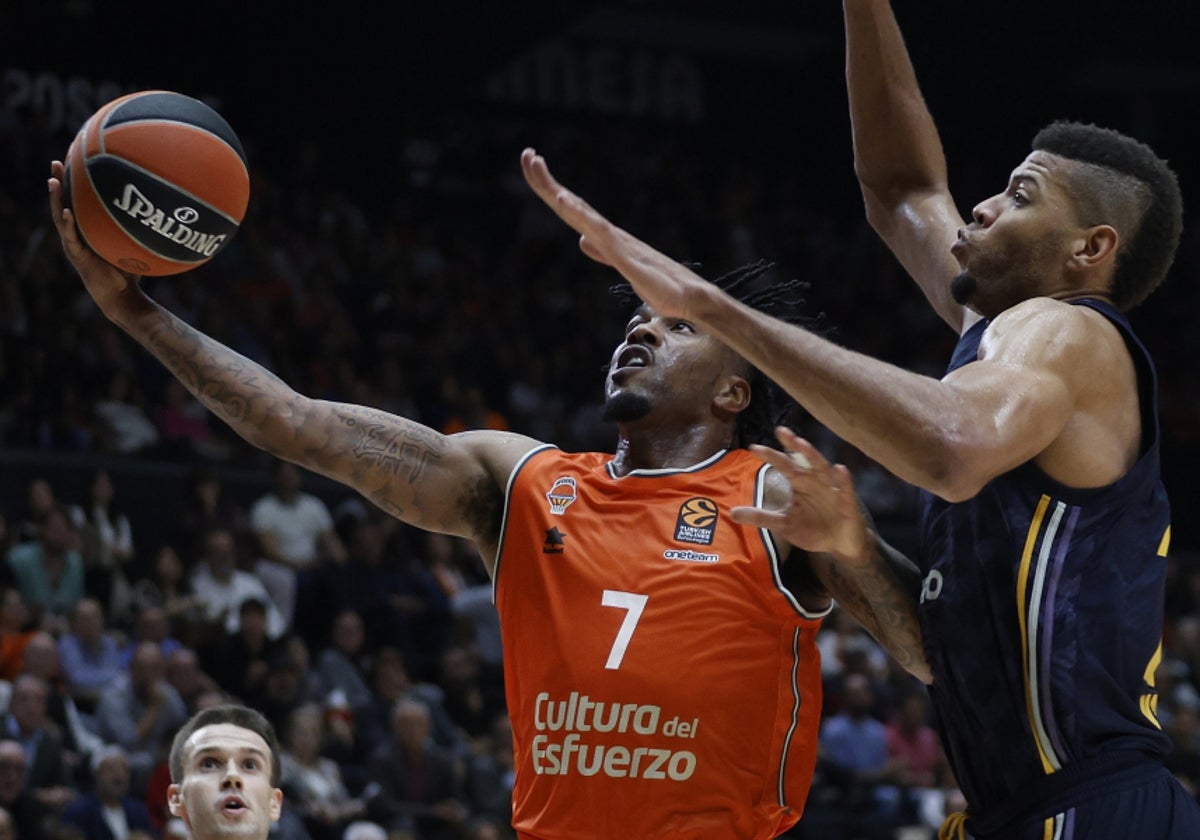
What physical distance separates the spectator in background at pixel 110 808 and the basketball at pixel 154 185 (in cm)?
543

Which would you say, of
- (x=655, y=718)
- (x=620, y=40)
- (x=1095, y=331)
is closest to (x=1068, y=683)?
(x=1095, y=331)

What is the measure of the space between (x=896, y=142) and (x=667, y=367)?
0.84 meters

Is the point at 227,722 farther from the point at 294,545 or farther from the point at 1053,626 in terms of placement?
the point at 294,545

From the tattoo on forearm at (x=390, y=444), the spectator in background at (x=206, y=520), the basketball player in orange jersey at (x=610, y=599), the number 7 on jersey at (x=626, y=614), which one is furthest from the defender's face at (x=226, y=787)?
the spectator in background at (x=206, y=520)

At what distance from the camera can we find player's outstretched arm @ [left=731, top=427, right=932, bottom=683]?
2.93m

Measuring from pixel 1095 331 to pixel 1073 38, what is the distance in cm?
1641

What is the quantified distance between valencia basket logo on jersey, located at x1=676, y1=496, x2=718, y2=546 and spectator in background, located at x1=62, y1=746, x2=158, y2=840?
5.47 metres

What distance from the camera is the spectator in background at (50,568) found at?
10.1 metres

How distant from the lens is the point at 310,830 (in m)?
9.32

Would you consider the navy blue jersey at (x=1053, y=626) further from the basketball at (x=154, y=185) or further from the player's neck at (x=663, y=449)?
the basketball at (x=154, y=185)

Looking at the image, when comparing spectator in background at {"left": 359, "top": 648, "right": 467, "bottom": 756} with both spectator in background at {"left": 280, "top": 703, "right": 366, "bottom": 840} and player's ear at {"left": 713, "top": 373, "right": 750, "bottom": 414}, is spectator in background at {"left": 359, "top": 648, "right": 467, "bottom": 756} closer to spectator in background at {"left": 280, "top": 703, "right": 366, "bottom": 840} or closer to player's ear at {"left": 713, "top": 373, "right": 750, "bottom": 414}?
spectator in background at {"left": 280, "top": 703, "right": 366, "bottom": 840}

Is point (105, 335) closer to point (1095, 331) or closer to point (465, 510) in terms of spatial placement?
point (465, 510)

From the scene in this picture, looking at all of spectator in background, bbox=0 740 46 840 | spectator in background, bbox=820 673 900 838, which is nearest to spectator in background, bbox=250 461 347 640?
spectator in background, bbox=0 740 46 840

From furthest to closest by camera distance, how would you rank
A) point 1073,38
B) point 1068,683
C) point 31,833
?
point 1073,38
point 31,833
point 1068,683
